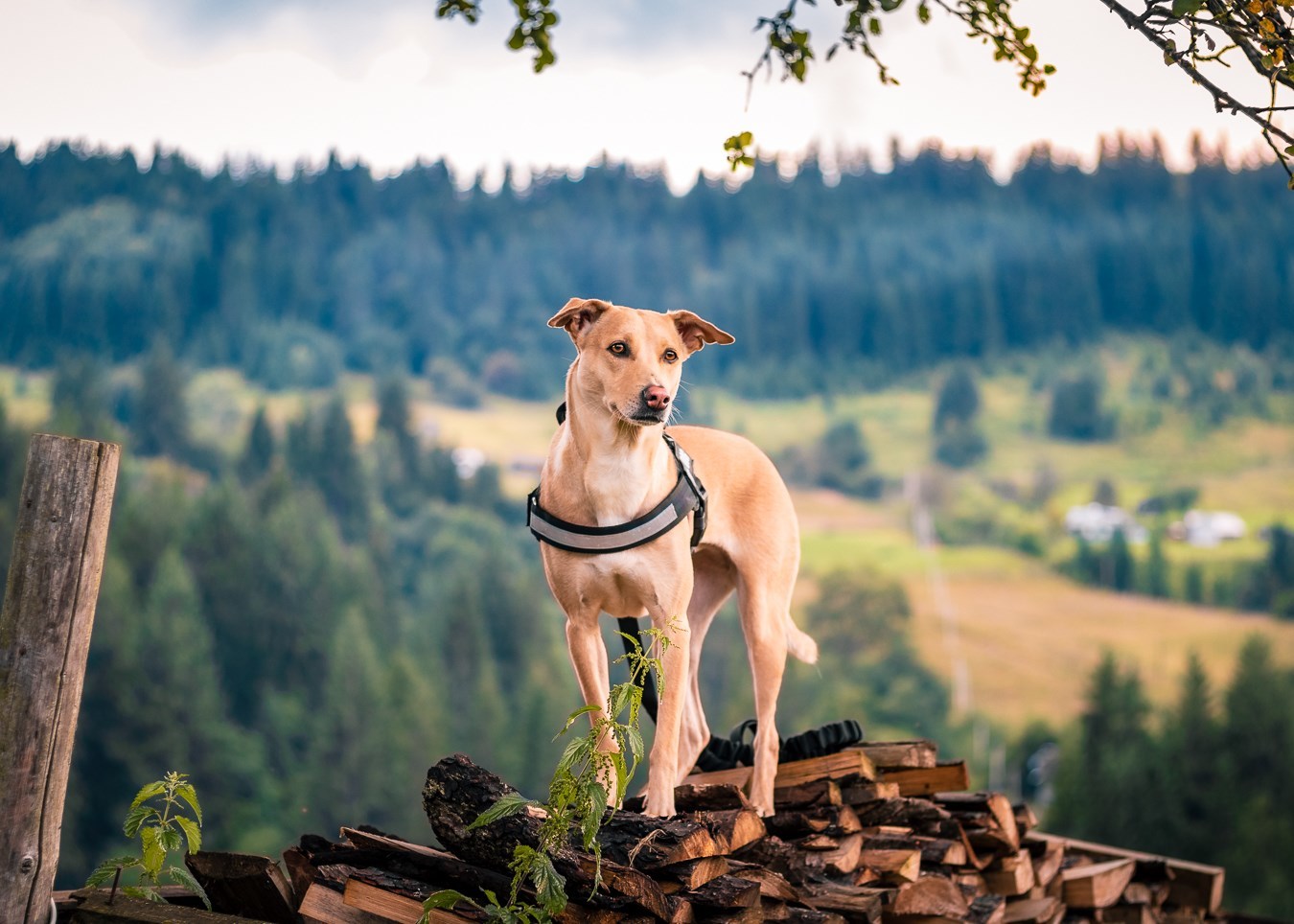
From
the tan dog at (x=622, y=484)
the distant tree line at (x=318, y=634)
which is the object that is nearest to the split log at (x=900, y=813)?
the tan dog at (x=622, y=484)

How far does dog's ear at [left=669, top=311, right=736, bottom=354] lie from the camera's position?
6.08 metres

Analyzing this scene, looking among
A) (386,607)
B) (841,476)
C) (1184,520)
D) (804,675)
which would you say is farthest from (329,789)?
(1184,520)

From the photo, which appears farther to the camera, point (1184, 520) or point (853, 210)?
point (853, 210)

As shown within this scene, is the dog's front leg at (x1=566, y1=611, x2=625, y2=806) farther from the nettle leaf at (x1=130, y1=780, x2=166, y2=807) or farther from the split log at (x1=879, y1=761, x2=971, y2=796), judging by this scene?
the split log at (x1=879, y1=761, x2=971, y2=796)

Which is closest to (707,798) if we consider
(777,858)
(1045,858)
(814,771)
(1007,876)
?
(777,858)

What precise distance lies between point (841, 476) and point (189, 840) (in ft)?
388

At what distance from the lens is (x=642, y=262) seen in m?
147

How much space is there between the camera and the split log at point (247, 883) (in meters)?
5.43

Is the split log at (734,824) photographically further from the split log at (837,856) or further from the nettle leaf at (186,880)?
the nettle leaf at (186,880)

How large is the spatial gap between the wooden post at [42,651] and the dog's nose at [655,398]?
1958 millimetres

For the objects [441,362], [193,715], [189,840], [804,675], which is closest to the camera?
[189,840]

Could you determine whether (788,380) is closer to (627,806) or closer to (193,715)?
(193,715)

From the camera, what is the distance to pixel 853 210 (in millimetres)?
150250

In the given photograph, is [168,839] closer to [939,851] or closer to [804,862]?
[804,862]
